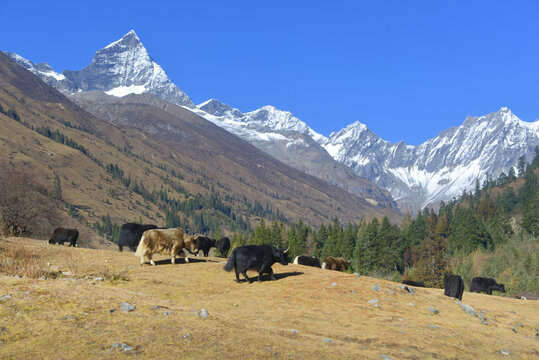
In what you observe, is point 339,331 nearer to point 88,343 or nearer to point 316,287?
point 316,287

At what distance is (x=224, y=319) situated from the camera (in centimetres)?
1439

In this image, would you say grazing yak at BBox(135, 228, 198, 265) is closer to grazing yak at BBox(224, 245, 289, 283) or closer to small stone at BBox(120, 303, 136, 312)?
grazing yak at BBox(224, 245, 289, 283)

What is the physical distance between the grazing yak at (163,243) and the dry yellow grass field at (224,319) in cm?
96

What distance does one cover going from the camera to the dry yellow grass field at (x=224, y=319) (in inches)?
447

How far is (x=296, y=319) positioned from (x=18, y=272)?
36.0ft

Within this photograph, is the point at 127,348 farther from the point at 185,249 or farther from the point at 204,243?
the point at 204,243

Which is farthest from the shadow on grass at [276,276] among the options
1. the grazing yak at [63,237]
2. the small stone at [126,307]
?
the grazing yak at [63,237]

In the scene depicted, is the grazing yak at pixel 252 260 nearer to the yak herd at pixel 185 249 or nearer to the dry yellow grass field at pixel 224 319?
the yak herd at pixel 185 249

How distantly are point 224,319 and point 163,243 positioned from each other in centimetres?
1290

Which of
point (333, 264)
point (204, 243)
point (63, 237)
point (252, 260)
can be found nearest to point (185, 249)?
point (252, 260)

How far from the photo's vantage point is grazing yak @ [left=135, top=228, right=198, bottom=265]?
2586 centimetres

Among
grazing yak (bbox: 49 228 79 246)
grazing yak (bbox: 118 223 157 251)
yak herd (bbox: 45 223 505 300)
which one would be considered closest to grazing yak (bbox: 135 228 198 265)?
yak herd (bbox: 45 223 505 300)

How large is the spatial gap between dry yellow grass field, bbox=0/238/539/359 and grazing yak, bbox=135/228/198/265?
3.15 ft

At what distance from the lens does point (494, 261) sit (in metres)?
106
